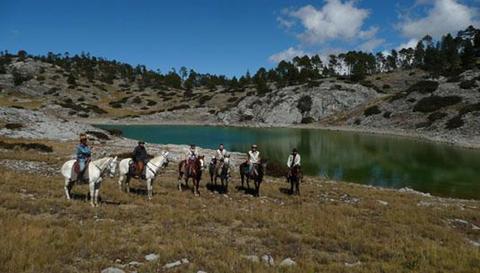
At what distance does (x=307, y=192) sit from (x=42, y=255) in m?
19.4

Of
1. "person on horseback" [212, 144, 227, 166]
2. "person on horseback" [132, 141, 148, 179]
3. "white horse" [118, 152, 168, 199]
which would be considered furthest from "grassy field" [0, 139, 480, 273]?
"person on horseback" [212, 144, 227, 166]

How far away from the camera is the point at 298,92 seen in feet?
436

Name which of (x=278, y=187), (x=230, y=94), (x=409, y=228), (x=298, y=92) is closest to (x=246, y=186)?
(x=278, y=187)

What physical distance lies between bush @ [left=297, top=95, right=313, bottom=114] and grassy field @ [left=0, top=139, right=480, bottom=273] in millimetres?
102635

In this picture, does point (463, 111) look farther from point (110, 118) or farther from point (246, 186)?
point (110, 118)

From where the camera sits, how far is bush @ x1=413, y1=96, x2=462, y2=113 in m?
91.8

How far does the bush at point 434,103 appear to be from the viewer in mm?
91750

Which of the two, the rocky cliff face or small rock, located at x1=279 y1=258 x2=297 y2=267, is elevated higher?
the rocky cliff face

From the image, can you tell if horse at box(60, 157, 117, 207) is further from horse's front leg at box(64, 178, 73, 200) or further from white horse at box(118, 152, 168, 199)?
white horse at box(118, 152, 168, 199)

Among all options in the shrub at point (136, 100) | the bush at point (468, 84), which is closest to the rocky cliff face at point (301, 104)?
the bush at point (468, 84)

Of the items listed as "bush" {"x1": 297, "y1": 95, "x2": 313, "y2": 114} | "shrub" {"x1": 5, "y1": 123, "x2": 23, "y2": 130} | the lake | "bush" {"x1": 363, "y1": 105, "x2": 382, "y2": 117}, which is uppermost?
"bush" {"x1": 297, "y1": 95, "x2": 313, "y2": 114}

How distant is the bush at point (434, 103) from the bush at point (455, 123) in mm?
10872

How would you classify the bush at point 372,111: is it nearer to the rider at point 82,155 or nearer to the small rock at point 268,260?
the rider at point 82,155

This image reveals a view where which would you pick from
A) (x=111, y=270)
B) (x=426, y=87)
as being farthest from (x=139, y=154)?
(x=426, y=87)
